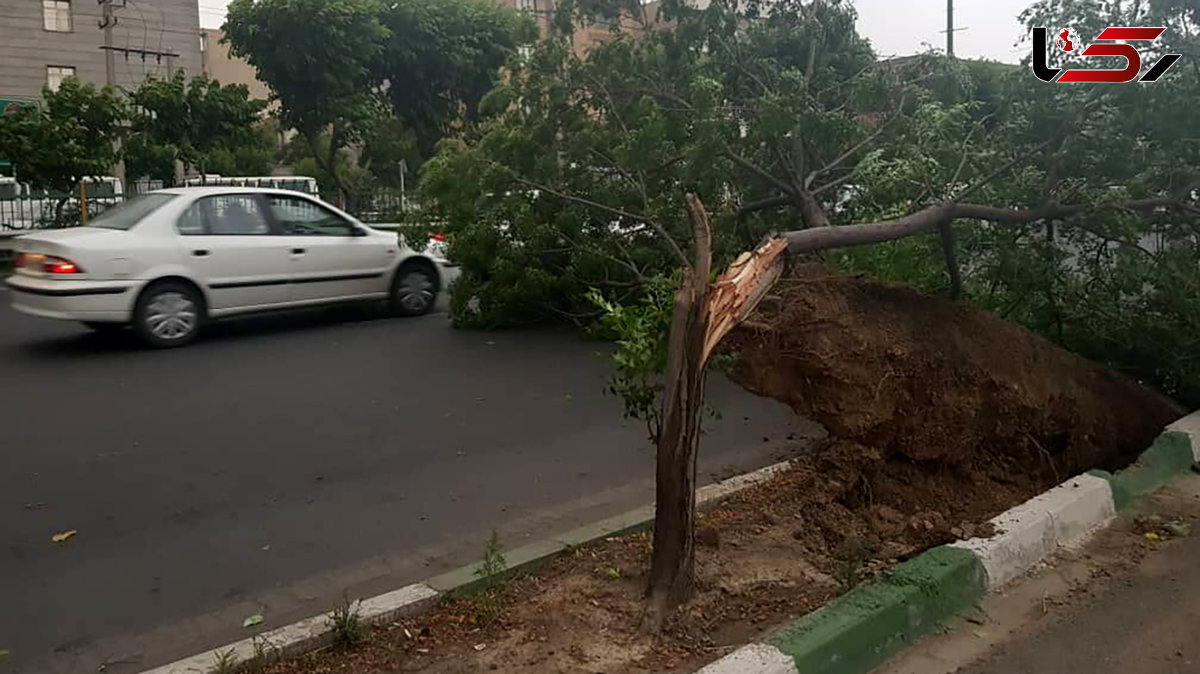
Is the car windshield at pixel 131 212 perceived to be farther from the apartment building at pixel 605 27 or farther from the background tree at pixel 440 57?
the background tree at pixel 440 57

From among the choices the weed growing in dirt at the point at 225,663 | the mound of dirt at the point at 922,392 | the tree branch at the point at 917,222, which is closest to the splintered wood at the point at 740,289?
the tree branch at the point at 917,222

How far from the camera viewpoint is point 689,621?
417 centimetres

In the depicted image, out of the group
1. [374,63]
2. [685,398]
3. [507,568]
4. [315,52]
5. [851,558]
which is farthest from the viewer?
[374,63]

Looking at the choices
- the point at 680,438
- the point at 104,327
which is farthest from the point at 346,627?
the point at 104,327

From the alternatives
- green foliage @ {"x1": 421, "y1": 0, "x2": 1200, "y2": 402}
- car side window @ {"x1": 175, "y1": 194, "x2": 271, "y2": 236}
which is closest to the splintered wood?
green foliage @ {"x1": 421, "y1": 0, "x2": 1200, "y2": 402}

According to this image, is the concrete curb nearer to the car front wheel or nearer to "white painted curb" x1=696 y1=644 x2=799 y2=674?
"white painted curb" x1=696 y1=644 x2=799 y2=674

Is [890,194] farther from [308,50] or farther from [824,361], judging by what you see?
[308,50]

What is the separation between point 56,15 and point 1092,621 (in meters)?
45.1

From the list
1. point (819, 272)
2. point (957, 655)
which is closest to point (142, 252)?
point (819, 272)

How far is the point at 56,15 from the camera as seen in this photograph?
41094 millimetres

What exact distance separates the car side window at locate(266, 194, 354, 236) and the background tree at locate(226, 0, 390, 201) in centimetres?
1684

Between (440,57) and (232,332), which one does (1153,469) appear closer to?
(232,332)

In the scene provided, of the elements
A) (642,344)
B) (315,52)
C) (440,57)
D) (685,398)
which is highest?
(440,57)

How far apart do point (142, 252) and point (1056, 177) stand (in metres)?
7.60
